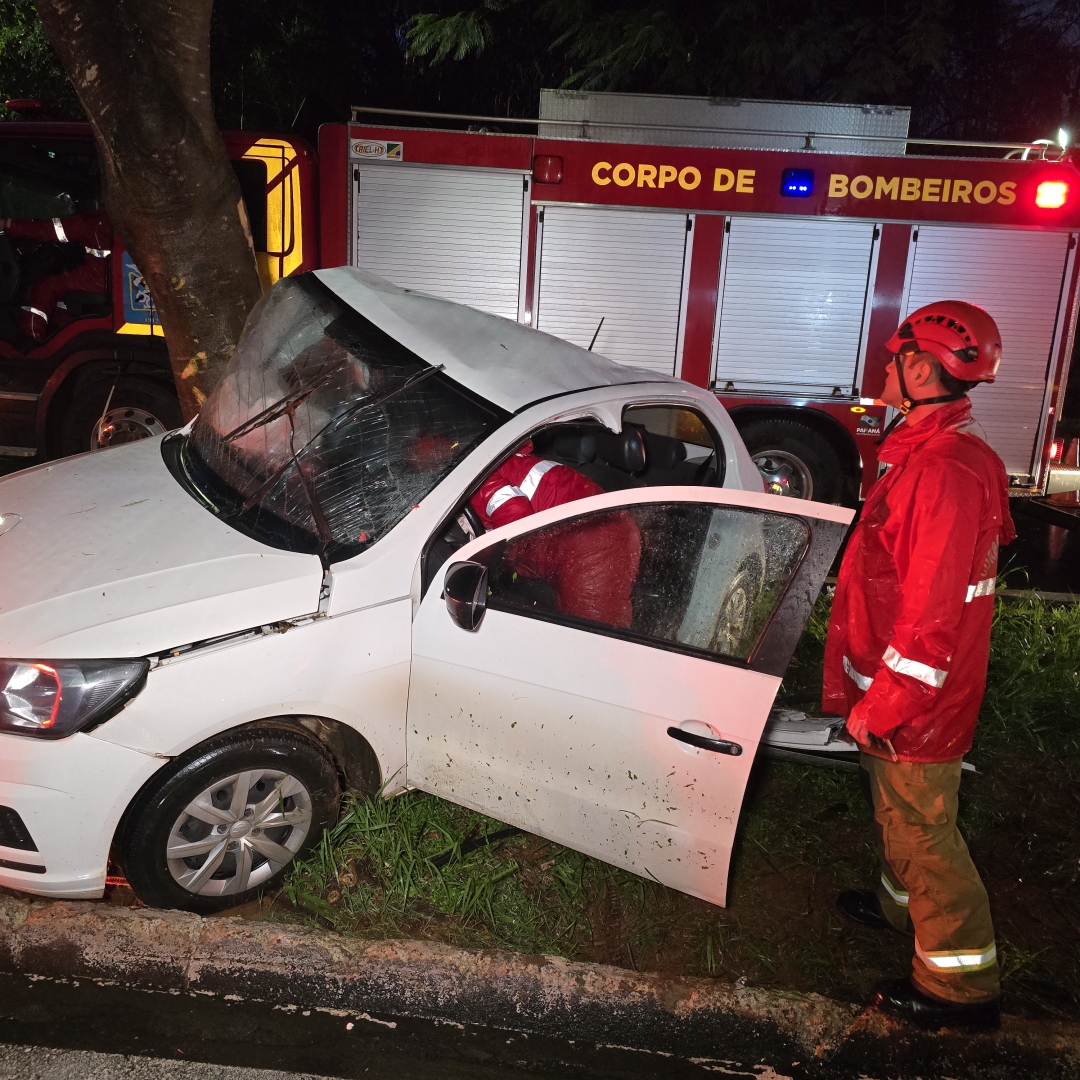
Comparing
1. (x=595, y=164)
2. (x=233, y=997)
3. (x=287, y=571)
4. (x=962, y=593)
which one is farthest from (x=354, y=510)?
(x=595, y=164)

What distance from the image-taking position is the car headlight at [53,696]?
2365 mm

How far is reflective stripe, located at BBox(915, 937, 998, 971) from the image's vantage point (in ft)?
8.00

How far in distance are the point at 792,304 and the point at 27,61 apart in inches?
481

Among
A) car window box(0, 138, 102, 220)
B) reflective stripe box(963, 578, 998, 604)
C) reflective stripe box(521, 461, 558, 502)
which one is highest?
car window box(0, 138, 102, 220)

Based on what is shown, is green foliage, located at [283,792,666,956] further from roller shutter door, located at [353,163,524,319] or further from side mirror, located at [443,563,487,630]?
roller shutter door, located at [353,163,524,319]

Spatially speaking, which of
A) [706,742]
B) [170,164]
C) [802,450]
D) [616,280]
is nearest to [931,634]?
[706,742]

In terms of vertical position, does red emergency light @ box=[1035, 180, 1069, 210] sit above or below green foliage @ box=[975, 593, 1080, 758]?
above

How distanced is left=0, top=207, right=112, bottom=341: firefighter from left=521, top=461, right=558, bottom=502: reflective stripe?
4709 mm

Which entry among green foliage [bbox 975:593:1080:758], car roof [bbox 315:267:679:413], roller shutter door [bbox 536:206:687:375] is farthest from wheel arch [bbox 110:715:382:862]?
roller shutter door [bbox 536:206:687:375]

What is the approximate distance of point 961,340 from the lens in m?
2.40

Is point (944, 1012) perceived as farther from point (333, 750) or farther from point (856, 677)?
point (333, 750)

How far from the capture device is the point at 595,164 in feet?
22.1

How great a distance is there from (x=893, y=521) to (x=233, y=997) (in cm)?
214

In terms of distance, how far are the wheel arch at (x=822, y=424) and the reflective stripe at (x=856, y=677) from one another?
180 inches
